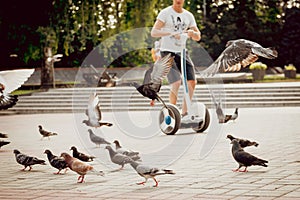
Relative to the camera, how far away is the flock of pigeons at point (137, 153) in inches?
274

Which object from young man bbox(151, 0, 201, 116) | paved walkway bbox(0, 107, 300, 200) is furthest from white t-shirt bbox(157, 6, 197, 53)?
paved walkway bbox(0, 107, 300, 200)

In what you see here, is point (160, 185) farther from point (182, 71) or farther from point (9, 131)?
point (9, 131)

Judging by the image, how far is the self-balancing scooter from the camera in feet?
37.8

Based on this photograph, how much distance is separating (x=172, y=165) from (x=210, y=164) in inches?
17.4

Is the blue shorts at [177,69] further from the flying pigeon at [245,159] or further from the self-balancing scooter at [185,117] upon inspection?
the flying pigeon at [245,159]

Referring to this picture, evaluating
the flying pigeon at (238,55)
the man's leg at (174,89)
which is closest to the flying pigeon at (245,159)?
the flying pigeon at (238,55)

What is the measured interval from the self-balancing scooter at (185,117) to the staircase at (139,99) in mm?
9774

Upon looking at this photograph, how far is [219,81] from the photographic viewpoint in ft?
94.6

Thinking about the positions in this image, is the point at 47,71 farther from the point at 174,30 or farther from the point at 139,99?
the point at 174,30

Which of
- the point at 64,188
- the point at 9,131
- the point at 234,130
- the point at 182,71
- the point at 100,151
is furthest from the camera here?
the point at 9,131

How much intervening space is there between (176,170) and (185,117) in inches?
157

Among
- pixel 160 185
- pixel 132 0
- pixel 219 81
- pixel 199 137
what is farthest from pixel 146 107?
pixel 160 185

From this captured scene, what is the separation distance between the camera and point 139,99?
2378cm

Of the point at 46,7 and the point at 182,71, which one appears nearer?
the point at 182,71
